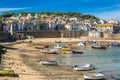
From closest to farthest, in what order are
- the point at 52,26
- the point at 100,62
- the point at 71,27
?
the point at 100,62 → the point at 52,26 → the point at 71,27

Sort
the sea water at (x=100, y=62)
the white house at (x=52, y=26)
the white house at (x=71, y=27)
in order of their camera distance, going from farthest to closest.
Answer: the white house at (x=71, y=27), the white house at (x=52, y=26), the sea water at (x=100, y=62)

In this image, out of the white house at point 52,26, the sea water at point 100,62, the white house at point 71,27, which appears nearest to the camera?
the sea water at point 100,62

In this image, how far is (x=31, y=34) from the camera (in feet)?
461

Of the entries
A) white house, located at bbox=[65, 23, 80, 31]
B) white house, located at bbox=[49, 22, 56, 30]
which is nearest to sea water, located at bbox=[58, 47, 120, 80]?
A: white house, located at bbox=[49, 22, 56, 30]

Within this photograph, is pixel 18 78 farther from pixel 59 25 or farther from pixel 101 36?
pixel 59 25

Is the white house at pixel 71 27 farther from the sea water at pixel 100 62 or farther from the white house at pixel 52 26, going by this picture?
the sea water at pixel 100 62

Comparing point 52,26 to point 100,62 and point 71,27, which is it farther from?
point 100,62

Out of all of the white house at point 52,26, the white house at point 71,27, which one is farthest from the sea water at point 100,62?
the white house at point 71,27

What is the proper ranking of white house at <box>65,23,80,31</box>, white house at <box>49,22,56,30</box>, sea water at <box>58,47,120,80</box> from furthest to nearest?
1. white house at <box>65,23,80,31</box>
2. white house at <box>49,22,56,30</box>
3. sea water at <box>58,47,120,80</box>

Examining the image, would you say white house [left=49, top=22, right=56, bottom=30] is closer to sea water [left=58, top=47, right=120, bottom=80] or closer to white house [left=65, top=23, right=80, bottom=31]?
white house [left=65, top=23, right=80, bottom=31]

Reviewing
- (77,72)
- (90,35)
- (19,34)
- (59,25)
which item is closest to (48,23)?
(59,25)

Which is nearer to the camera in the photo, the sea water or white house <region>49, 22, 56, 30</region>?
the sea water

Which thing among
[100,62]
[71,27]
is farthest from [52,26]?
[100,62]

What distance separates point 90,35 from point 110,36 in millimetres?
8830
